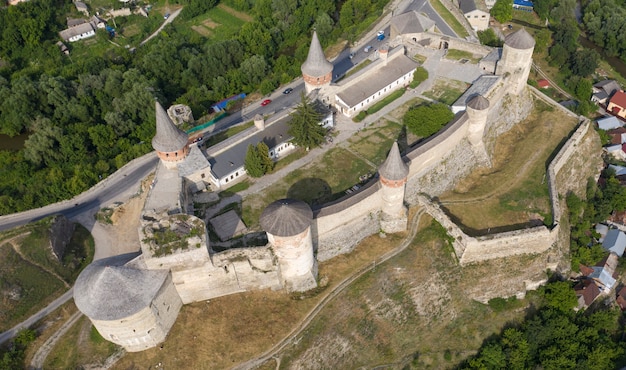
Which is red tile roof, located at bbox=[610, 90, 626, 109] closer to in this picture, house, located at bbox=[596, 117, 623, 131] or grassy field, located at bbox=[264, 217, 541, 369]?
house, located at bbox=[596, 117, 623, 131]

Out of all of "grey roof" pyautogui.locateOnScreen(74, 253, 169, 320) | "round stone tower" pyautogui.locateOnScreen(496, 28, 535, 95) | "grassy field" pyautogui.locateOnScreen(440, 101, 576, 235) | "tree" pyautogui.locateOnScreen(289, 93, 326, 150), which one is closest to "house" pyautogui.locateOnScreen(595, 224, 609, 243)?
"grassy field" pyautogui.locateOnScreen(440, 101, 576, 235)

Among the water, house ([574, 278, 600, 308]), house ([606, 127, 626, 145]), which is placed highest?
the water

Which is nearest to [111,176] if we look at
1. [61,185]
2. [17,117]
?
[61,185]

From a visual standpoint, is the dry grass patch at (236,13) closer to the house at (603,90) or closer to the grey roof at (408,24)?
the grey roof at (408,24)

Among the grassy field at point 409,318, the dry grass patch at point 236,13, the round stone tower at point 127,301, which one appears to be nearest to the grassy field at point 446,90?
the grassy field at point 409,318

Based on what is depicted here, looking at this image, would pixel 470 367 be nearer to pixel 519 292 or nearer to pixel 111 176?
pixel 519 292

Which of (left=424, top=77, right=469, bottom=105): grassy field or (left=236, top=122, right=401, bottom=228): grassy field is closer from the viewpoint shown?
(left=236, top=122, right=401, bottom=228): grassy field
